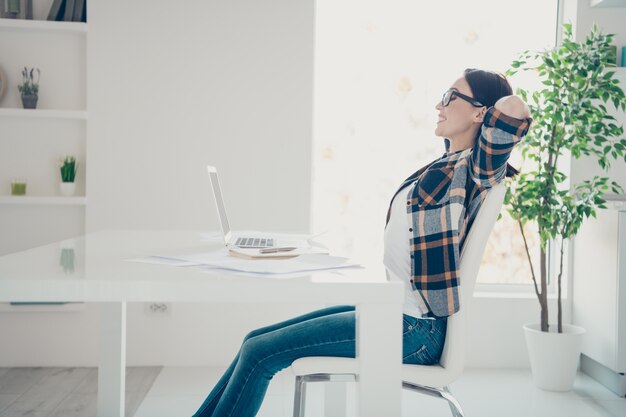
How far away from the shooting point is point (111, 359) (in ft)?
6.66

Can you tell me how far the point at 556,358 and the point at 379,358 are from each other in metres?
2.38

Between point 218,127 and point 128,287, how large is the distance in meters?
2.65

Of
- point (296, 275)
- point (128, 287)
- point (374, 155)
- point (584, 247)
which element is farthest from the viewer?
point (374, 155)

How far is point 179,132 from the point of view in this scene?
3732 mm

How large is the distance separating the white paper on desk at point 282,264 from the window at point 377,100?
2.38 metres

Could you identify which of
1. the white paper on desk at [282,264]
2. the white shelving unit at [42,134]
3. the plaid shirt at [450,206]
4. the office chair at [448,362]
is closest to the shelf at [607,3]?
the plaid shirt at [450,206]

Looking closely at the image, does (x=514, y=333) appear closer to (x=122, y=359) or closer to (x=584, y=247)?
(x=584, y=247)

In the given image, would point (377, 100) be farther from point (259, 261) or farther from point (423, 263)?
point (259, 261)

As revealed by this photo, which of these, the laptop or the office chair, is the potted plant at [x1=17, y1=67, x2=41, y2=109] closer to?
the laptop

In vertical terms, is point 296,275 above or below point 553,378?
above

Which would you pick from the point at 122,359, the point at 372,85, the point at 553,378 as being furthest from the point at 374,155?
the point at 122,359

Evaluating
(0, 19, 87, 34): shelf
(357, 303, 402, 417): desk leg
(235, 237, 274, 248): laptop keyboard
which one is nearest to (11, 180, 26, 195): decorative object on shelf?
(0, 19, 87, 34): shelf

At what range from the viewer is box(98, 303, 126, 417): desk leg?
2.00 m

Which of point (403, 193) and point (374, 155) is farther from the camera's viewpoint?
point (374, 155)
